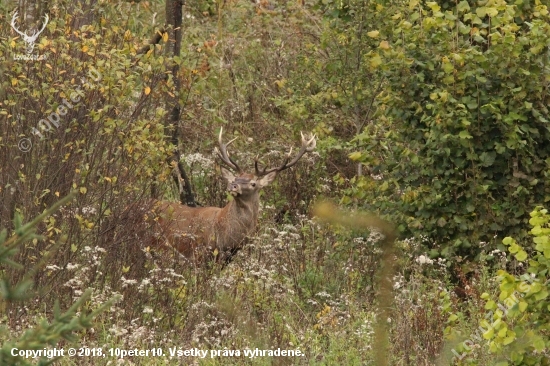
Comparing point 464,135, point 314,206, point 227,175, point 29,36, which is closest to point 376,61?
point 464,135

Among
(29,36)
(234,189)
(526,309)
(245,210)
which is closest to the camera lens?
(526,309)

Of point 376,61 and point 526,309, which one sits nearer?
point 526,309

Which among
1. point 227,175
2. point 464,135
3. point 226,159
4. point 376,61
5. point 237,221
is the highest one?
point 376,61

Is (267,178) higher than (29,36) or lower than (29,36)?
lower

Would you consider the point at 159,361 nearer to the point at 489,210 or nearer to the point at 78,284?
the point at 78,284

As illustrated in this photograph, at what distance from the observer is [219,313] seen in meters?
7.55

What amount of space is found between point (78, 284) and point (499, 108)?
3.74 metres

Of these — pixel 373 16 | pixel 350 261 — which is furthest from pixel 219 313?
pixel 373 16

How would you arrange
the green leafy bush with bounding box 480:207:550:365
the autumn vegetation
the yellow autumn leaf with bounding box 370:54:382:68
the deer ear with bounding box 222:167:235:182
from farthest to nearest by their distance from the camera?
the deer ear with bounding box 222:167:235:182 → the yellow autumn leaf with bounding box 370:54:382:68 → the autumn vegetation → the green leafy bush with bounding box 480:207:550:365

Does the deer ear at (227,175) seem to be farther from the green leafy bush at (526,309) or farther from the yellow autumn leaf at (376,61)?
the green leafy bush at (526,309)

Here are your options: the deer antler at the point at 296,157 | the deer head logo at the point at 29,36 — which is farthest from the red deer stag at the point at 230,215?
the deer head logo at the point at 29,36

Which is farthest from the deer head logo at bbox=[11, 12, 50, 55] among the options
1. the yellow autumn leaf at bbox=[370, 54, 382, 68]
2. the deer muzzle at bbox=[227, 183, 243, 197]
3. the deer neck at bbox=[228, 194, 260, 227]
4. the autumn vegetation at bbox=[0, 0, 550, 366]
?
the deer neck at bbox=[228, 194, 260, 227]

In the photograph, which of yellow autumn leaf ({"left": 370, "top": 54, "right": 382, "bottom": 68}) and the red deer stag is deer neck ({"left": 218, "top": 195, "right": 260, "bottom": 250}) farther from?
yellow autumn leaf ({"left": 370, "top": 54, "right": 382, "bottom": 68})

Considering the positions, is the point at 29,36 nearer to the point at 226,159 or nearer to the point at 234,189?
the point at 234,189
